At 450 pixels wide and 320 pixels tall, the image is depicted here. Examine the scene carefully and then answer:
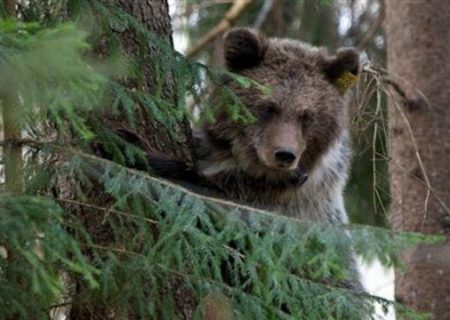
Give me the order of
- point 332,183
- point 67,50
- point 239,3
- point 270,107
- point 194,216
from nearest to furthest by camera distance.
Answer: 1. point 67,50
2. point 194,216
3. point 270,107
4. point 332,183
5. point 239,3

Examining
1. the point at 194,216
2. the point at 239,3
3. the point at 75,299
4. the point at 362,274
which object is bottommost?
the point at 362,274

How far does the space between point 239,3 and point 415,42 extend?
2656mm

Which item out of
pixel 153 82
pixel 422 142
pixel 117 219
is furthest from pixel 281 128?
pixel 422 142

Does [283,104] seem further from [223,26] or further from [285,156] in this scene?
[223,26]

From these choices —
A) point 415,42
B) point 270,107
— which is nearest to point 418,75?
point 415,42

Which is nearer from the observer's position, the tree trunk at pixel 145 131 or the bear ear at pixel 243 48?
the tree trunk at pixel 145 131

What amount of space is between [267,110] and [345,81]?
564 millimetres

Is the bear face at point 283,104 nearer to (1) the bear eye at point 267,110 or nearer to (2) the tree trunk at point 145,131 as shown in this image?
(1) the bear eye at point 267,110

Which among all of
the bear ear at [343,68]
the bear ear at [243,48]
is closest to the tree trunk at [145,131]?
the bear ear at [243,48]

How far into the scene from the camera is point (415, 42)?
7.73 m

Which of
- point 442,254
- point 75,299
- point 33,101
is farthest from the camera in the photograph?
point 442,254

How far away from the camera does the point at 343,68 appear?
6309 mm

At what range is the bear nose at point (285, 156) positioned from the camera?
231 inches

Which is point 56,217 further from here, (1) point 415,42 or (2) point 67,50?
(1) point 415,42
